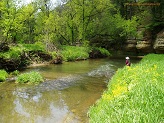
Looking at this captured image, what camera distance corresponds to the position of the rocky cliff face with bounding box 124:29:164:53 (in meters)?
32.2

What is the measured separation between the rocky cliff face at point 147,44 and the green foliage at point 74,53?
9.34m

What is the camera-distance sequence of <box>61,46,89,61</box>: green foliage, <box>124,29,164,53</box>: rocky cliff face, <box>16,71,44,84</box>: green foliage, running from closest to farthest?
<box>16,71,44,84</box>: green foliage
<box>61,46,89,61</box>: green foliage
<box>124,29,164,53</box>: rocky cliff face

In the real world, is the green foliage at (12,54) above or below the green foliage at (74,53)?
above

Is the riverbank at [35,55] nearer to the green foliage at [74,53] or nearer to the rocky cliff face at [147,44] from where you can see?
the green foliage at [74,53]

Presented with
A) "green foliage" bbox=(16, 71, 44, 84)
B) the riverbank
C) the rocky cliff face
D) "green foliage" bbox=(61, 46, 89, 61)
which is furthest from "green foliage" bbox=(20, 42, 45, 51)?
the rocky cliff face

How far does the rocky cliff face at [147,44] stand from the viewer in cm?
3225

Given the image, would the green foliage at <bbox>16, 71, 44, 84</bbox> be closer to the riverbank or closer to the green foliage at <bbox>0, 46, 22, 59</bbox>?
the riverbank

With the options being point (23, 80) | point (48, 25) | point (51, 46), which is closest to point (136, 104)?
point (23, 80)

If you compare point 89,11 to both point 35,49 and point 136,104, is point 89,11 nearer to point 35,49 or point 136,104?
point 35,49

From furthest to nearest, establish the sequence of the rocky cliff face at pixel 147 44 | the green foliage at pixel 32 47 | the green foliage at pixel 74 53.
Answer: the rocky cliff face at pixel 147 44 < the green foliage at pixel 74 53 < the green foliage at pixel 32 47

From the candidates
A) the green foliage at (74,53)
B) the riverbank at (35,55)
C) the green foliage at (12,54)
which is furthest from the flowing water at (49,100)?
the green foliage at (74,53)

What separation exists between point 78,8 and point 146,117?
3772 centimetres

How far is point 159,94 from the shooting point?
6.22m

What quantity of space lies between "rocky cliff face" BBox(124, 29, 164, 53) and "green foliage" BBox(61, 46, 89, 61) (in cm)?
934
